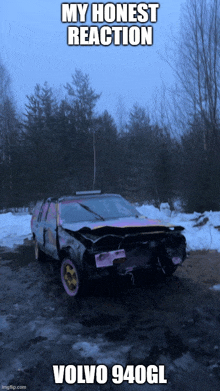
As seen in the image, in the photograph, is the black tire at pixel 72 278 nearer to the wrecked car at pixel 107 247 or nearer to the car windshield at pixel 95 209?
the wrecked car at pixel 107 247

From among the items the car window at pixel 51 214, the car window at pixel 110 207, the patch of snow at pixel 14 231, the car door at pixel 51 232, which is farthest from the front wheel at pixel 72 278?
the patch of snow at pixel 14 231

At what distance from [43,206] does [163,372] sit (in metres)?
4.90

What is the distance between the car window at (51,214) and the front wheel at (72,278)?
1.01 metres

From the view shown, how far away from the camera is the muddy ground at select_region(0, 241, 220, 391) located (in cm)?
267

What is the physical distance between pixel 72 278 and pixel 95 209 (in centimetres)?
161

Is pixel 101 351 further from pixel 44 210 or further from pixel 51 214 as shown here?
pixel 44 210

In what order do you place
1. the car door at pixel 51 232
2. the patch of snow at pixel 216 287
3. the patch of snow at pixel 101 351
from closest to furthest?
the patch of snow at pixel 101 351, the patch of snow at pixel 216 287, the car door at pixel 51 232

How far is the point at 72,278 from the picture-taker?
15.4 feet

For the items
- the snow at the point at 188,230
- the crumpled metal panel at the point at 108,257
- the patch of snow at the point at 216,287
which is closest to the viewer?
the crumpled metal panel at the point at 108,257

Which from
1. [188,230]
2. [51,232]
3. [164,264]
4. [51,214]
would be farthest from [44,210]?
[188,230]

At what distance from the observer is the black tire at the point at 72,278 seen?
14.4 feet

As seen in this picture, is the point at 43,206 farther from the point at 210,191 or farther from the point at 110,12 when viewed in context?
the point at 210,191

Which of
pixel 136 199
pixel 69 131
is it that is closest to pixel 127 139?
pixel 69 131

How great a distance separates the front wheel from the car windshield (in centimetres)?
84
